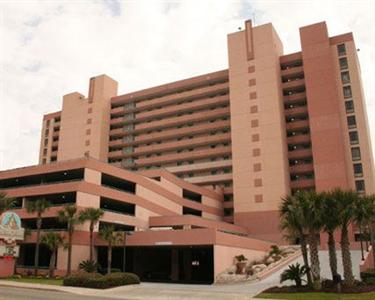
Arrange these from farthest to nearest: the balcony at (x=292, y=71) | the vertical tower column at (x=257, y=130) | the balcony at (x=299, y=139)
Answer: the balcony at (x=292, y=71), the balcony at (x=299, y=139), the vertical tower column at (x=257, y=130)

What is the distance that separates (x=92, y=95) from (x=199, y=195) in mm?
44003

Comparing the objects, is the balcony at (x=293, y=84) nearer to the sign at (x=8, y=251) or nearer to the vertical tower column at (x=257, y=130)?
the vertical tower column at (x=257, y=130)

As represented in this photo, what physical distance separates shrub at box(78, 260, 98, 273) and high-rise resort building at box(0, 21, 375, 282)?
1462 millimetres

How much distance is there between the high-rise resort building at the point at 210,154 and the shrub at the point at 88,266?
4.80 ft

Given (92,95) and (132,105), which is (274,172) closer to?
(132,105)

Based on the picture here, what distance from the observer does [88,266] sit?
50.0 metres

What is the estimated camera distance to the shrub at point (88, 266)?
49425 millimetres

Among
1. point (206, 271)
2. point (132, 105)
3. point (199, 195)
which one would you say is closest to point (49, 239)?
point (206, 271)

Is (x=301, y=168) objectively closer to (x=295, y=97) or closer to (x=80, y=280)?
(x=295, y=97)

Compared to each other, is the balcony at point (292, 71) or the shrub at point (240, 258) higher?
the balcony at point (292, 71)

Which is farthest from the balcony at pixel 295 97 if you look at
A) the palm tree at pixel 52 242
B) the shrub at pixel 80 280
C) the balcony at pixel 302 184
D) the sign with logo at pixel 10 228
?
the shrub at pixel 80 280

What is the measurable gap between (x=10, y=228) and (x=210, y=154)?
169 ft

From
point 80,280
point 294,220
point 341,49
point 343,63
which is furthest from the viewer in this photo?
point 341,49

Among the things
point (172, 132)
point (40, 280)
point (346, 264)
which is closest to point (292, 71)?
point (172, 132)
